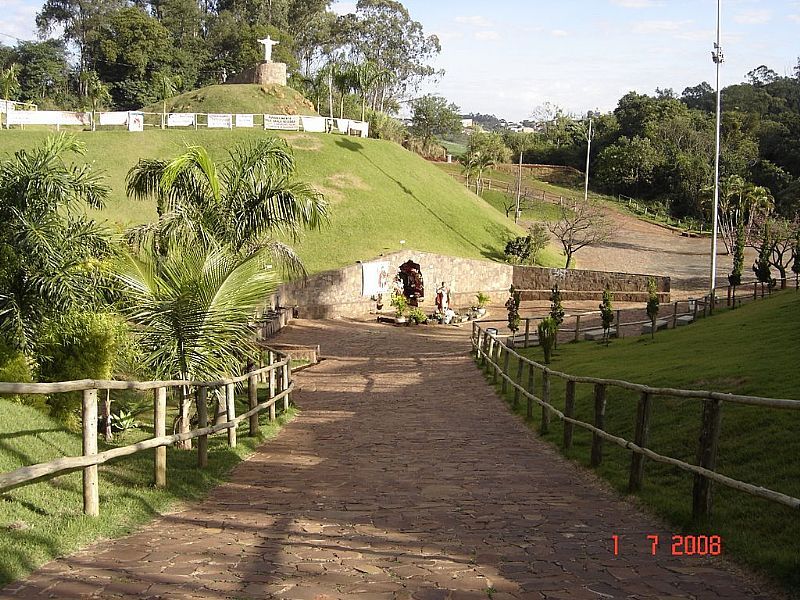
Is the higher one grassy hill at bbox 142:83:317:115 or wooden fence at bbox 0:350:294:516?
grassy hill at bbox 142:83:317:115

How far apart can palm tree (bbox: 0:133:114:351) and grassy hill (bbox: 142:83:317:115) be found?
48.8 m

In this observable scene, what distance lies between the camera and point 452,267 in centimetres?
3775

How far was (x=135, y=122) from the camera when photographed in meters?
48.5

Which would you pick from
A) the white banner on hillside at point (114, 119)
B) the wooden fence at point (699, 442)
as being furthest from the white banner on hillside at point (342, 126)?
the wooden fence at point (699, 442)

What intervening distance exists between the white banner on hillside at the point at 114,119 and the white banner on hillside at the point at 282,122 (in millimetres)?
8036

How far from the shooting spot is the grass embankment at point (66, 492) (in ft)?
16.6

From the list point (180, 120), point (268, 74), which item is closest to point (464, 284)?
point (180, 120)

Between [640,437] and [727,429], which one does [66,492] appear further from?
[727,429]

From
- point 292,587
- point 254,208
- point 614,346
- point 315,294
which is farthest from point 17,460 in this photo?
point 315,294

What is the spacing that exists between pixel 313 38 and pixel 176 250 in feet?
272

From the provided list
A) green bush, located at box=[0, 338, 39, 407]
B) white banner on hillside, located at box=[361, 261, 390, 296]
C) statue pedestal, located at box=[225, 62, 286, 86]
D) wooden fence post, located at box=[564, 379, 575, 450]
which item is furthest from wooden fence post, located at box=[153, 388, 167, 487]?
statue pedestal, located at box=[225, 62, 286, 86]

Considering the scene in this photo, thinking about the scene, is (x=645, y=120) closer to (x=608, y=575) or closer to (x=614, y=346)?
(x=614, y=346)

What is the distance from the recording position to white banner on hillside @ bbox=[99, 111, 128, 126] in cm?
4891
